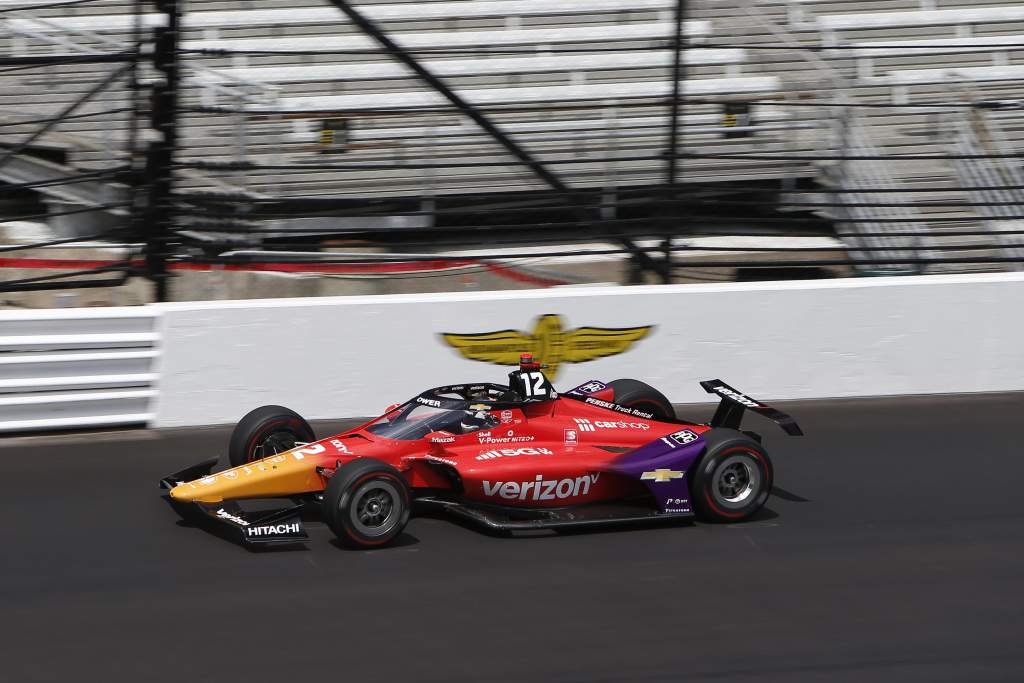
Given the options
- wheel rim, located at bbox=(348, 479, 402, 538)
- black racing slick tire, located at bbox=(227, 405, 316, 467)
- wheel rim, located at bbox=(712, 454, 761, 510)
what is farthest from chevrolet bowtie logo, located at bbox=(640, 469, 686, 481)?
black racing slick tire, located at bbox=(227, 405, 316, 467)

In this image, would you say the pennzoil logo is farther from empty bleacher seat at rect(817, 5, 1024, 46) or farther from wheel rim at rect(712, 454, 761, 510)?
empty bleacher seat at rect(817, 5, 1024, 46)

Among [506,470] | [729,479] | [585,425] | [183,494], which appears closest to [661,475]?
[729,479]

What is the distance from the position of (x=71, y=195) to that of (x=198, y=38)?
7.04ft

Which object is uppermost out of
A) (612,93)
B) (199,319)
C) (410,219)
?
(612,93)

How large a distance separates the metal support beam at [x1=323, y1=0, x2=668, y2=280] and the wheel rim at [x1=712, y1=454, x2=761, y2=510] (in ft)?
11.8

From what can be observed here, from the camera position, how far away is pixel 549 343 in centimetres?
934

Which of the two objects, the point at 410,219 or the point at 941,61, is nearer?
the point at 410,219

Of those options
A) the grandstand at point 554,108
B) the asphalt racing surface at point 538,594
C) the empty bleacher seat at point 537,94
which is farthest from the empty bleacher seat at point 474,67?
the asphalt racing surface at point 538,594

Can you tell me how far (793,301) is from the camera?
972 cm

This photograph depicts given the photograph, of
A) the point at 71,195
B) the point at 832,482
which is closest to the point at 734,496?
the point at 832,482

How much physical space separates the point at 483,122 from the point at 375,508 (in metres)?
4.57

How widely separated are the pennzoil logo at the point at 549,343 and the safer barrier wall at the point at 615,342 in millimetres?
10

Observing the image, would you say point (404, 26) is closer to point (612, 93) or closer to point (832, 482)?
point (612, 93)

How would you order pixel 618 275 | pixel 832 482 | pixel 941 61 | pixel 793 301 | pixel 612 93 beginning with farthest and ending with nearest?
1. pixel 941 61
2. pixel 612 93
3. pixel 618 275
4. pixel 793 301
5. pixel 832 482
